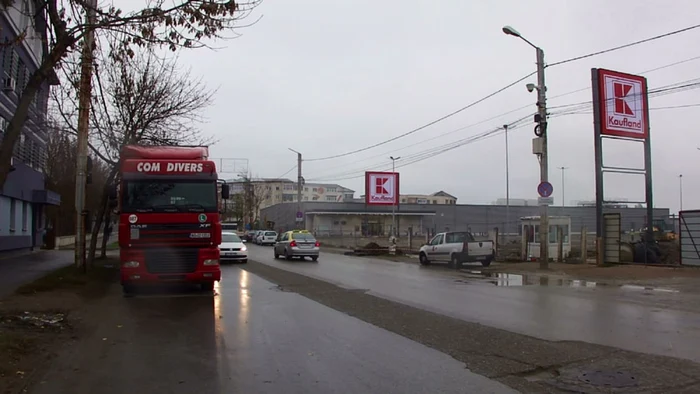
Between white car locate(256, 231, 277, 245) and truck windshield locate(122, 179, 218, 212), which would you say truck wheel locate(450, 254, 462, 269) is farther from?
white car locate(256, 231, 277, 245)

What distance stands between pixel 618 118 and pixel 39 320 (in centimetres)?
2296

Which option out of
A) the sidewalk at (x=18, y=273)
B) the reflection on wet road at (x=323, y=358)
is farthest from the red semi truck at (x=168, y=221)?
the sidewalk at (x=18, y=273)

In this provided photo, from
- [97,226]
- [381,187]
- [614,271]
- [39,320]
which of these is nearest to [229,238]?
[97,226]

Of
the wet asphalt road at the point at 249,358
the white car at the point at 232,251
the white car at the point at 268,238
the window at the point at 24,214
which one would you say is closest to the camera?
the wet asphalt road at the point at 249,358

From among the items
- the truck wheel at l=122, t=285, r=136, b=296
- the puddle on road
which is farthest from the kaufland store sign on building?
the truck wheel at l=122, t=285, r=136, b=296

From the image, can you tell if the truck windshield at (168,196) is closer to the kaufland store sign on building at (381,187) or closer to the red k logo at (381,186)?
the kaufland store sign on building at (381,187)

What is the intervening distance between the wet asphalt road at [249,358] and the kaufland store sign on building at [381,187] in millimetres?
38356

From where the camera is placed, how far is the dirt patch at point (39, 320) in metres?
6.55

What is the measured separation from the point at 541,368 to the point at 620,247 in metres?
18.6

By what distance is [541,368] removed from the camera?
6723mm

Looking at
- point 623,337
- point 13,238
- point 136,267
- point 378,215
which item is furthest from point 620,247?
point 378,215

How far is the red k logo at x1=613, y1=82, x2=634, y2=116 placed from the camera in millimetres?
24031

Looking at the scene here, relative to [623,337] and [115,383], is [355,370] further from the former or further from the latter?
[623,337]

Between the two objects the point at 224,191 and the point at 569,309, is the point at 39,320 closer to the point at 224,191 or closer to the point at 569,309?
the point at 224,191
